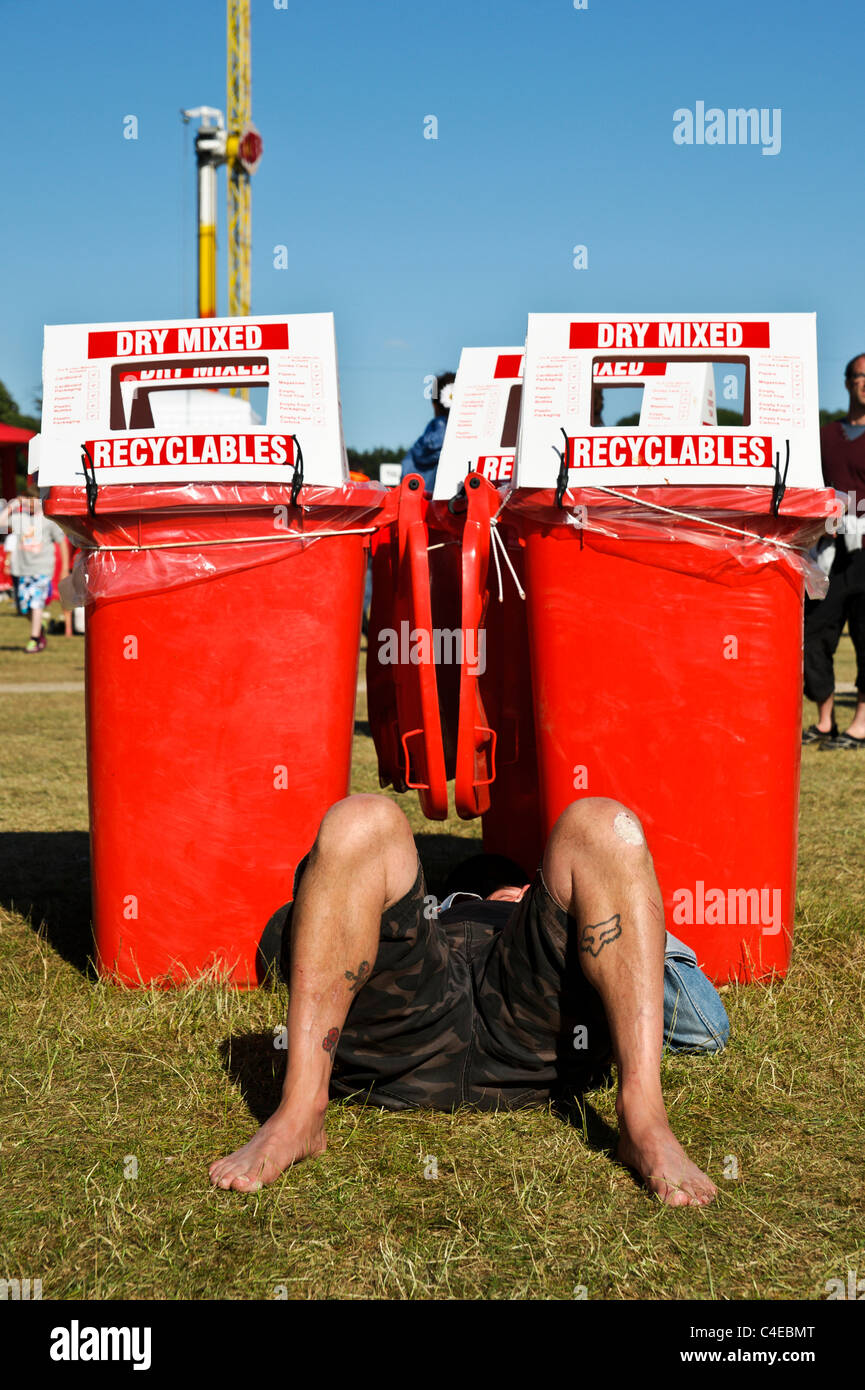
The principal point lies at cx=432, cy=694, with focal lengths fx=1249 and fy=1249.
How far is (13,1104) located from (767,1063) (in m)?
1.55

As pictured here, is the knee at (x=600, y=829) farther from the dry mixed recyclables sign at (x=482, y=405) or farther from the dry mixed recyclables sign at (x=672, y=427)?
the dry mixed recyclables sign at (x=482, y=405)

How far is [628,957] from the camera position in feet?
6.96

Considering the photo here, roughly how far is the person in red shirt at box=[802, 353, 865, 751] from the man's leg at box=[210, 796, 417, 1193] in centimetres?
524

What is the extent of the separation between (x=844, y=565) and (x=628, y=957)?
17.8 feet

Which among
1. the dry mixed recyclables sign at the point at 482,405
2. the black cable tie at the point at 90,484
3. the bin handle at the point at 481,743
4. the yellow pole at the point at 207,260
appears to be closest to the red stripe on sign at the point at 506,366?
the dry mixed recyclables sign at the point at 482,405

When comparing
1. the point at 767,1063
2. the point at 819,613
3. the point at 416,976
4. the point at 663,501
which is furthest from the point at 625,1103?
the point at 819,613

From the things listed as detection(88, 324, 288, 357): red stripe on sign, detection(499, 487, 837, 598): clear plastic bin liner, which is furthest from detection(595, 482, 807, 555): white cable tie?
detection(88, 324, 288, 357): red stripe on sign

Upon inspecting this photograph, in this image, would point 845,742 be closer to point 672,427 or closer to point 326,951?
point 672,427

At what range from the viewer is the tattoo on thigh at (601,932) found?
2.12 metres

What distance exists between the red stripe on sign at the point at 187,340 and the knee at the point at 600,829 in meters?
1.54

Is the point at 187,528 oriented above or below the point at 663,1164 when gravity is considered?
above

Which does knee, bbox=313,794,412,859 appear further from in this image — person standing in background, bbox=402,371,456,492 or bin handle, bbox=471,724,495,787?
person standing in background, bbox=402,371,456,492

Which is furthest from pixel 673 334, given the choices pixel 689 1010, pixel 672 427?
pixel 689 1010

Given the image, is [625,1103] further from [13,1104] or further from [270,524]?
[270,524]
